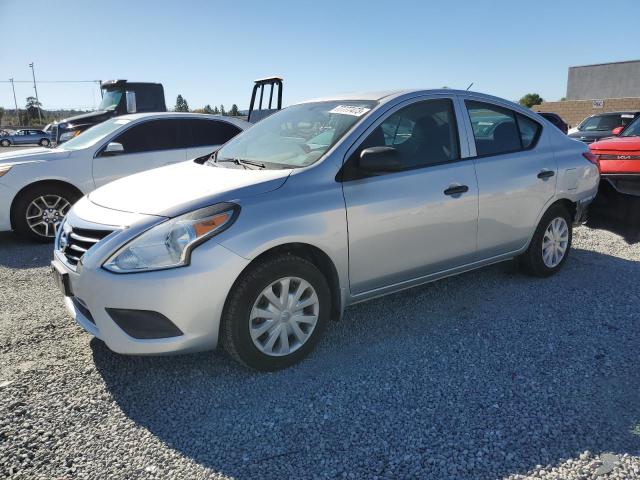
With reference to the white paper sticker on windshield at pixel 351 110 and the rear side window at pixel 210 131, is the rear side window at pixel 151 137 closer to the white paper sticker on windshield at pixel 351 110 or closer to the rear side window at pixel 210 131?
the rear side window at pixel 210 131

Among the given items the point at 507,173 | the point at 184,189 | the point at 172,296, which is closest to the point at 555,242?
the point at 507,173

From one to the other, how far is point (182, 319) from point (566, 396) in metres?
2.17

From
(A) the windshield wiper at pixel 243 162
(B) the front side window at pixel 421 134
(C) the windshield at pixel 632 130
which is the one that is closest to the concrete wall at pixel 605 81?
(C) the windshield at pixel 632 130

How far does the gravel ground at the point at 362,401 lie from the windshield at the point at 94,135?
10.2 ft

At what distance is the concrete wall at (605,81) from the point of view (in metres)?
45.3

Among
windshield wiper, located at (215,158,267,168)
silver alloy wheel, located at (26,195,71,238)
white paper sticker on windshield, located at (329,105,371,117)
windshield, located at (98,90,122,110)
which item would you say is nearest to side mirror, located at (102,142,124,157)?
silver alloy wheel, located at (26,195,71,238)

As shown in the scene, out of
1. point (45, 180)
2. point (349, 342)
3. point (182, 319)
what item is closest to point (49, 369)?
point (182, 319)

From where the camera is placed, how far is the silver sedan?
278 centimetres

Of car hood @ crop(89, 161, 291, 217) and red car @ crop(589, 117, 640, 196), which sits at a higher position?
car hood @ crop(89, 161, 291, 217)

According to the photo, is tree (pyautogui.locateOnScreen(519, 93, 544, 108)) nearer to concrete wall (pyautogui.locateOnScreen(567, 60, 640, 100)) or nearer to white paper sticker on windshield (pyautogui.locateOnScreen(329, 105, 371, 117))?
concrete wall (pyautogui.locateOnScreen(567, 60, 640, 100))

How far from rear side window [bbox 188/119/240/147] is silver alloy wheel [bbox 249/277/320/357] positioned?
4.58m

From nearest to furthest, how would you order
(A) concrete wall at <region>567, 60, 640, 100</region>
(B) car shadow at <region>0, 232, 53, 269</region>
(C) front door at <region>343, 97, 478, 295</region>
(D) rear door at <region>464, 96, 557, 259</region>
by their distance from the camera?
(C) front door at <region>343, 97, 478, 295</region>
(D) rear door at <region>464, 96, 557, 259</region>
(B) car shadow at <region>0, 232, 53, 269</region>
(A) concrete wall at <region>567, 60, 640, 100</region>

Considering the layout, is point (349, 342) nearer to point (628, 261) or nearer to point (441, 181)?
point (441, 181)

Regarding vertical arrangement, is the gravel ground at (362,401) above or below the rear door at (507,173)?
below
